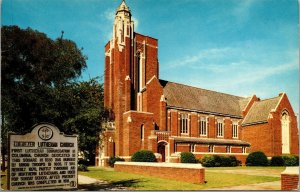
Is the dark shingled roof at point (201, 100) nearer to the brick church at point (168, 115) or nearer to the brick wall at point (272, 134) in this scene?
the brick church at point (168, 115)

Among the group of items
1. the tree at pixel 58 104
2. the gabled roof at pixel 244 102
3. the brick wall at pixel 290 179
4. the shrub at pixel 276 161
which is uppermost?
the gabled roof at pixel 244 102

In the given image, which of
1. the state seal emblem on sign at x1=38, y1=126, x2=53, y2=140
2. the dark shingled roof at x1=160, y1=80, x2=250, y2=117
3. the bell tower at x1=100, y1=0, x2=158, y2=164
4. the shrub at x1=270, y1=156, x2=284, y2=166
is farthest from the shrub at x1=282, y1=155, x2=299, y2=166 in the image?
the state seal emblem on sign at x1=38, y1=126, x2=53, y2=140

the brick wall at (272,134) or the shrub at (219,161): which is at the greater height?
the brick wall at (272,134)

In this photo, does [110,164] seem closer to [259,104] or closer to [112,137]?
[112,137]

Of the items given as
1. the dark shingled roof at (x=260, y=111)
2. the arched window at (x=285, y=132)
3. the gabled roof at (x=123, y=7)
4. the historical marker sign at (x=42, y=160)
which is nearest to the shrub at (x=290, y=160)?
the arched window at (x=285, y=132)

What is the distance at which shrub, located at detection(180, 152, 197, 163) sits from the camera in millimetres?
41469

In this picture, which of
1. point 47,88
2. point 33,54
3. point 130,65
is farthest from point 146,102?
point 47,88

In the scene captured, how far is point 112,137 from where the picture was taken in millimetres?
42406

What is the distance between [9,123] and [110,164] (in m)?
24.3

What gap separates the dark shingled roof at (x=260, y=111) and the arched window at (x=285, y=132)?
2.35 m

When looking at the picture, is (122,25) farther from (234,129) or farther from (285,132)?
(285,132)

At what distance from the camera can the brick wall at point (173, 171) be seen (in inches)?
803

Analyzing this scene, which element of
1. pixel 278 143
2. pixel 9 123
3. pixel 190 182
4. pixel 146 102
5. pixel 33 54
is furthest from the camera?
pixel 278 143

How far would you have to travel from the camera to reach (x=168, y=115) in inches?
1806
